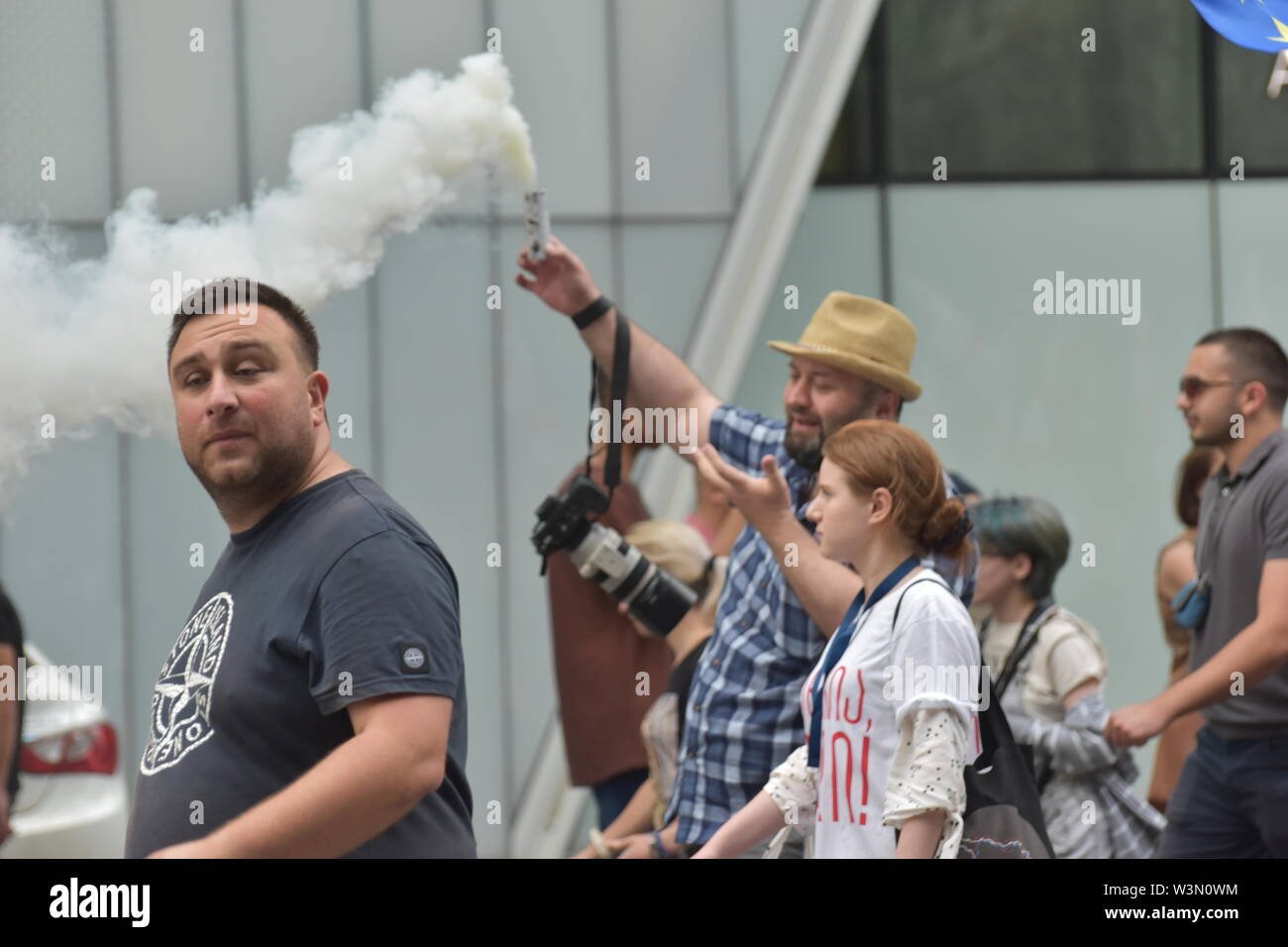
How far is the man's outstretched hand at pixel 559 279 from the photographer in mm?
3976

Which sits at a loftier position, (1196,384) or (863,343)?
(863,343)

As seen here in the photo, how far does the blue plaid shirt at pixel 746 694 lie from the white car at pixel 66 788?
6.39 feet

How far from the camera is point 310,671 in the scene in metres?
2.35

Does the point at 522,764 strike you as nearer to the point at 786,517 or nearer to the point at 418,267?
the point at 418,267

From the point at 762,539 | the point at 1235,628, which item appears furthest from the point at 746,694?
Result: the point at 1235,628

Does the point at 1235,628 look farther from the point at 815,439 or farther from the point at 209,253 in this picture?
the point at 209,253

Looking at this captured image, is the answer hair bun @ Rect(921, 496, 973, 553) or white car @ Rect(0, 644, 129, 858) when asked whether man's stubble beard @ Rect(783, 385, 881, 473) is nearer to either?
hair bun @ Rect(921, 496, 973, 553)

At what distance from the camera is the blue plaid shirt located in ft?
11.6

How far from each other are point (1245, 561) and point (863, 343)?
1.20 meters

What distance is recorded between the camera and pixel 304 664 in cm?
237

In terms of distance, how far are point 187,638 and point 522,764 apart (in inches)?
156

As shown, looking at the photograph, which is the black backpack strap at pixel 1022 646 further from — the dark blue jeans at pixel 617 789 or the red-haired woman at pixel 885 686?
the red-haired woman at pixel 885 686

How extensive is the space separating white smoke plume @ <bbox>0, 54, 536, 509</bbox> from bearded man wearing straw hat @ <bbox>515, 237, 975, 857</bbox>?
91 centimetres

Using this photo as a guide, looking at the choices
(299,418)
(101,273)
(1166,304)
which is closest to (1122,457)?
(1166,304)
